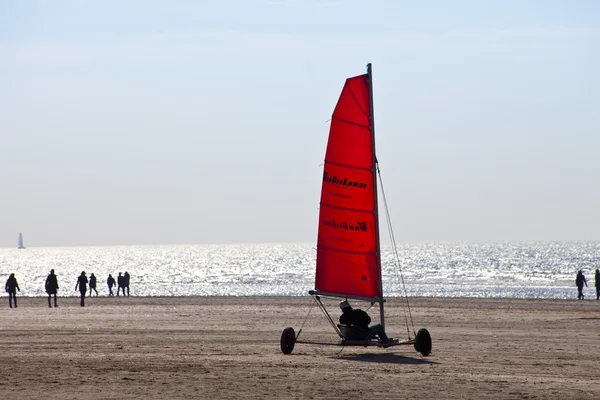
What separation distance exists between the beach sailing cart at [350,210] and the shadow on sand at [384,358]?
1.00 ft

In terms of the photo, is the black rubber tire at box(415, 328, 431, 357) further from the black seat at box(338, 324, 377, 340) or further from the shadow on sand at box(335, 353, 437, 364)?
the black seat at box(338, 324, 377, 340)

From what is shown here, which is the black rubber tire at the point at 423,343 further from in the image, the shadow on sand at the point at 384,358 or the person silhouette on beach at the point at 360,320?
the person silhouette on beach at the point at 360,320

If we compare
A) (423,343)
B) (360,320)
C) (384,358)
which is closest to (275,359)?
(360,320)

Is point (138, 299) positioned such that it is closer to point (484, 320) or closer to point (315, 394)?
point (484, 320)

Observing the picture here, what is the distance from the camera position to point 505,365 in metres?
17.2

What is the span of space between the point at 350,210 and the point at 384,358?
286cm

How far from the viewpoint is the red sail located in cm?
1878

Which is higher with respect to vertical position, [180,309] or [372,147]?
[372,147]

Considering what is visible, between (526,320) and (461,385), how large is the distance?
52.8 feet

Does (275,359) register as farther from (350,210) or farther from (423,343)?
(350,210)

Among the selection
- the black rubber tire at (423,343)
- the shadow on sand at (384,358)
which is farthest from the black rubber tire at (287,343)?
the black rubber tire at (423,343)

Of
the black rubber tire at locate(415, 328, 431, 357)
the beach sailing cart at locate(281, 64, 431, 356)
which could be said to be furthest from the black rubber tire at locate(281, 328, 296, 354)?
the black rubber tire at locate(415, 328, 431, 357)

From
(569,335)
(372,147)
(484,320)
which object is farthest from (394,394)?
(484,320)

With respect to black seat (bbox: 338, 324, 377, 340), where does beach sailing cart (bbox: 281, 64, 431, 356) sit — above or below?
above
